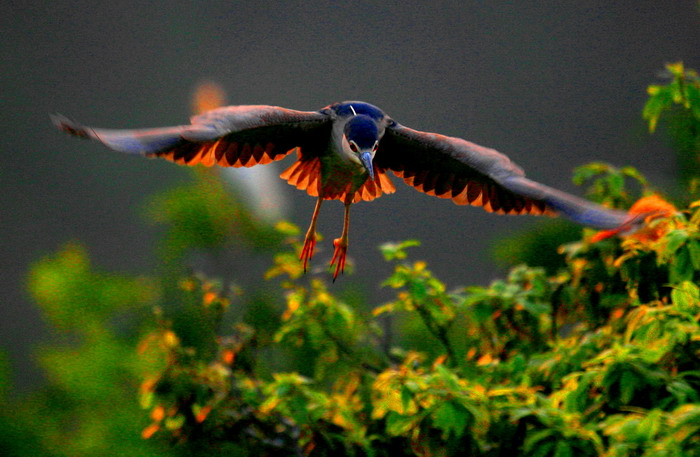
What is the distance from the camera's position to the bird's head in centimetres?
192

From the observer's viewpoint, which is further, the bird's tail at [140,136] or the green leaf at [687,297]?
the green leaf at [687,297]

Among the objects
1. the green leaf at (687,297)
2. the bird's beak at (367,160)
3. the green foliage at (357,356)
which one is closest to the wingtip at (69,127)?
the bird's beak at (367,160)

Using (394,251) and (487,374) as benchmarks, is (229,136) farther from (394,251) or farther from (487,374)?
(487,374)

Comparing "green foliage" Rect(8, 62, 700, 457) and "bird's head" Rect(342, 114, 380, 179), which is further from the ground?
"bird's head" Rect(342, 114, 380, 179)

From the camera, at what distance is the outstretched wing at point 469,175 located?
6.95 ft

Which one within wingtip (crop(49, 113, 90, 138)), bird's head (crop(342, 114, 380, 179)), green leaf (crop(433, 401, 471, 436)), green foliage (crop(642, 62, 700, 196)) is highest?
green foliage (crop(642, 62, 700, 196))

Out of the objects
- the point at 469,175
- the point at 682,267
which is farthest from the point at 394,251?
the point at 682,267

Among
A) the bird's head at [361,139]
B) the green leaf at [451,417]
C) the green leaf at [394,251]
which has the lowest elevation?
the green leaf at [451,417]

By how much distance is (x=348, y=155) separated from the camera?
2.03m

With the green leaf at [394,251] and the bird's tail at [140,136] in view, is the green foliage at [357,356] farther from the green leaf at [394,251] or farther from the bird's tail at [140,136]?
the bird's tail at [140,136]

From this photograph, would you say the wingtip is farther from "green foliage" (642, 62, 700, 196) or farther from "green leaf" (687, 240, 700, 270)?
"green foliage" (642, 62, 700, 196)

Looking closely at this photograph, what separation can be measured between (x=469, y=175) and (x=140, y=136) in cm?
112

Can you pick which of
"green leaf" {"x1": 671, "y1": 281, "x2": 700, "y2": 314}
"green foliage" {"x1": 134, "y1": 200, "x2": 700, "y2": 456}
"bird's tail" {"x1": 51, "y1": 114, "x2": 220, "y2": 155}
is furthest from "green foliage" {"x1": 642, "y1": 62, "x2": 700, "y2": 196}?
"bird's tail" {"x1": 51, "y1": 114, "x2": 220, "y2": 155}

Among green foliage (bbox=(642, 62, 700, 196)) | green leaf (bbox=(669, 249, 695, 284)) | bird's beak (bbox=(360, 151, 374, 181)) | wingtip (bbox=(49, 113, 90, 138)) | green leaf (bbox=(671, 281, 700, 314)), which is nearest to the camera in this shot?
wingtip (bbox=(49, 113, 90, 138))
